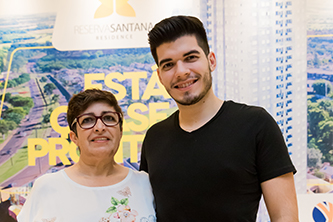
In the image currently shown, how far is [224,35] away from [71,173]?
205 cm

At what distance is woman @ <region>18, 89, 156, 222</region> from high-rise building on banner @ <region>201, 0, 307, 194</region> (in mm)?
1655

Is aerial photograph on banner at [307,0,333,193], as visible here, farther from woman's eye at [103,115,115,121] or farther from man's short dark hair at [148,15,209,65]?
woman's eye at [103,115,115,121]

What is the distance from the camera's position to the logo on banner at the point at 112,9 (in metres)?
3.08

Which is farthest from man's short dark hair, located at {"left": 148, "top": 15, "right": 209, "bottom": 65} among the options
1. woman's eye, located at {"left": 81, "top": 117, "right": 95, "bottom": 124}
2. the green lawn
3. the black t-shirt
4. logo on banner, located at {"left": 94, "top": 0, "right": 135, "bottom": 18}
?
the green lawn

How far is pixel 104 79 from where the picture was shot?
310cm

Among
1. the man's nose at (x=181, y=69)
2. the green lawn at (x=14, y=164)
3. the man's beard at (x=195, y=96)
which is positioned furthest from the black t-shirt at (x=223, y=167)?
the green lawn at (x=14, y=164)

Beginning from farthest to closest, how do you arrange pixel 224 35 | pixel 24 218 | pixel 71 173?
pixel 224 35 → pixel 71 173 → pixel 24 218

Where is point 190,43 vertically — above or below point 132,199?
above

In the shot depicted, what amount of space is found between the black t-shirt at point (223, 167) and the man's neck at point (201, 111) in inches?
1.4

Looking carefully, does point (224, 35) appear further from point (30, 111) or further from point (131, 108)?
point (30, 111)

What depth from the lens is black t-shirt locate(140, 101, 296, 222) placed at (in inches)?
53.8

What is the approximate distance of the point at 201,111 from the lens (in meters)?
1.55

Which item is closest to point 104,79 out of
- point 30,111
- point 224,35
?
point 30,111

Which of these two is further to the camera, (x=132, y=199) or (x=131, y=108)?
(x=131, y=108)
